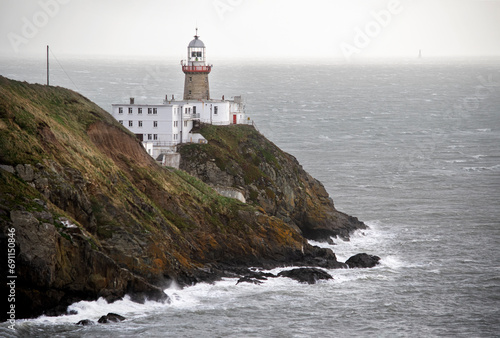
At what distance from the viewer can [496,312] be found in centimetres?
5934

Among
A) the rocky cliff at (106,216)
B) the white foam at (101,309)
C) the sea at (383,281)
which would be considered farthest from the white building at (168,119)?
the white foam at (101,309)

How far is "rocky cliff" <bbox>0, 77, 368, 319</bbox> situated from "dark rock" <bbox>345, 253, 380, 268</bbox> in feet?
2.84

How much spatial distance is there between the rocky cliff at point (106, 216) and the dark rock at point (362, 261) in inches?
34.0

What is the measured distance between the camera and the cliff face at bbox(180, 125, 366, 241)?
82062 millimetres

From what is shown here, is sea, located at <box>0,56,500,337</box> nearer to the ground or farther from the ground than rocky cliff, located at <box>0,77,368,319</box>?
nearer to the ground

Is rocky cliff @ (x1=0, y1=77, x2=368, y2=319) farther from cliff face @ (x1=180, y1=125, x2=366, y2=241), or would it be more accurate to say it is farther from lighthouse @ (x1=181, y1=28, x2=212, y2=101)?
lighthouse @ (x1=181, y1=28, x2=212, y2=101)

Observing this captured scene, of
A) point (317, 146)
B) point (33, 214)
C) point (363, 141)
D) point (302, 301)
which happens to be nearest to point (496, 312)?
point (302, 301)

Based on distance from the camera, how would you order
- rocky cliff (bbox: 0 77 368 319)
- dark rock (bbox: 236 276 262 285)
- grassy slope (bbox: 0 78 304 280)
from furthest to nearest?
dark rock (bbox: 236 276 262 285) < grassy slope (bbox: 0 78 304 280) < rocky cliff (bbox: 0 77 368 319)

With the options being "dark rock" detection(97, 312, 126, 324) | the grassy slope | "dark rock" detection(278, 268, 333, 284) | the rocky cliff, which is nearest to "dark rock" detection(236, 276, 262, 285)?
the rocky cliff

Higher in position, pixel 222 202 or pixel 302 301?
pixel 222 202

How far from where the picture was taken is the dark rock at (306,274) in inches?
2562

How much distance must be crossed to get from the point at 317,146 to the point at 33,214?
312 ft

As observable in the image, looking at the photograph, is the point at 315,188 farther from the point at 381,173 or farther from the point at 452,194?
the point at 381,173

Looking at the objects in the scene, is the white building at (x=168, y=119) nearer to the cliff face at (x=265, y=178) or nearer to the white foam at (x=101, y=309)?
the cliff face at (x=265, y=178)
